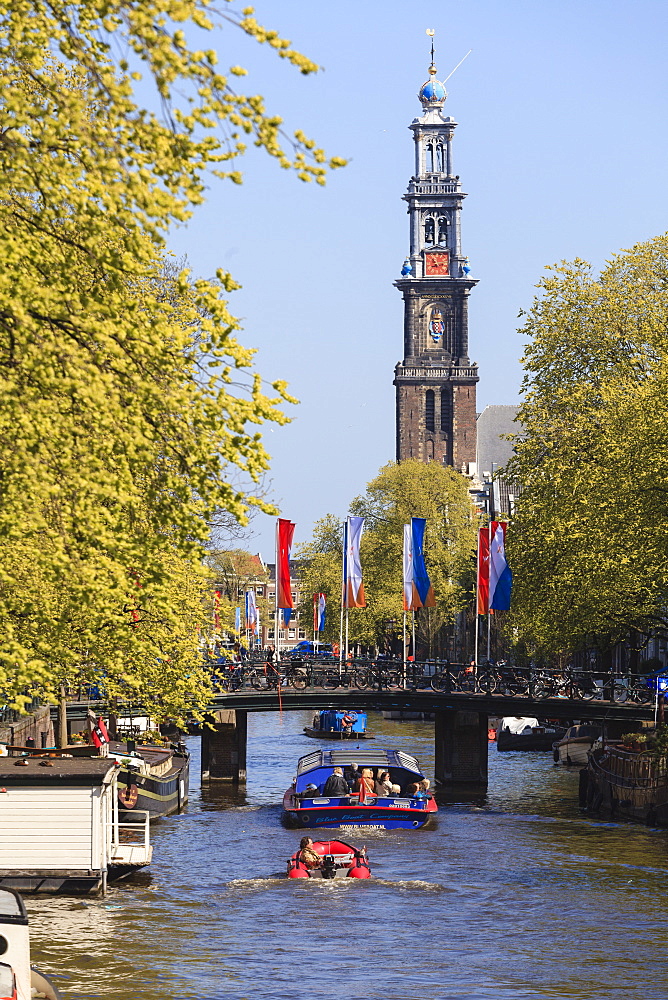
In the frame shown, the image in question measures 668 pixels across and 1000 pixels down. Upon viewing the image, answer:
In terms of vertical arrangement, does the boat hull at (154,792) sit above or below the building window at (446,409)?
below

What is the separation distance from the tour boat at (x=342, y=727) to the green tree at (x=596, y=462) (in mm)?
30710

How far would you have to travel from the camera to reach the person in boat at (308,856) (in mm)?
36844

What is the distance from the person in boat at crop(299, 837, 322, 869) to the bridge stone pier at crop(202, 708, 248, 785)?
1077 inches

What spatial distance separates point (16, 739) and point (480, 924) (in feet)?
82.8

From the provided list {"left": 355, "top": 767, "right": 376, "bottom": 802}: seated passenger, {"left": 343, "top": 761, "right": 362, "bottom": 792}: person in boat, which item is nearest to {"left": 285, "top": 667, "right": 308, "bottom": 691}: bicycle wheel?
{"left": 343, "top": 761, "right": 362, "bottom": 792}: person in boat

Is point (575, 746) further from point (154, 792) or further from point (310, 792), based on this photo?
point (154, 792)

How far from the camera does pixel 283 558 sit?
64.5 metres

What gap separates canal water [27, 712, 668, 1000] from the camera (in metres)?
26.5

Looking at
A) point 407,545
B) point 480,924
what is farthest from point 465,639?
point 480,924

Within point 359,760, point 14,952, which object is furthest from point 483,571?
point 14,952

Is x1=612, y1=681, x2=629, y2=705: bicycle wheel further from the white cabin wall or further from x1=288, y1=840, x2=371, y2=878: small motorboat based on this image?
the white cabin wall

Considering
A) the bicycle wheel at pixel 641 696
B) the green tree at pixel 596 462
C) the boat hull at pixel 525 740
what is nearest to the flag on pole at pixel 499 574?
the green tree at pixel 596 462

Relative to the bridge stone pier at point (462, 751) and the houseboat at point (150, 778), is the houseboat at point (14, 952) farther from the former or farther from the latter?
the bridge stone pier at point (462, 751)

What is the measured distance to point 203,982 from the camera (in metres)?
26.4
